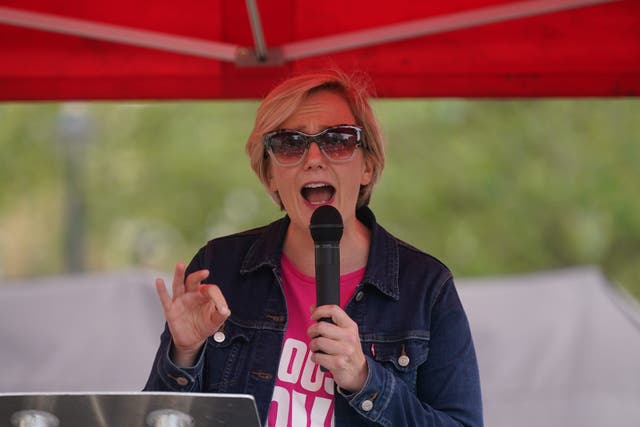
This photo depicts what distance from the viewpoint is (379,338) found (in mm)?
2928

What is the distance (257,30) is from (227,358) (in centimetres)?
108

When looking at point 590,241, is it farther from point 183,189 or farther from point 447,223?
point 183,189

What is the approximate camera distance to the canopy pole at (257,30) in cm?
336

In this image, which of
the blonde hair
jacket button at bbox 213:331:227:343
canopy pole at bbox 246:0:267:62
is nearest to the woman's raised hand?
jacket button at bbox 213:331:227:343

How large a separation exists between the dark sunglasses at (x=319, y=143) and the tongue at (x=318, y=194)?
0.26ft

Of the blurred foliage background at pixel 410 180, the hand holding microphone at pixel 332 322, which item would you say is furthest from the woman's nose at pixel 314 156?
the blurred foliage background at pixel 410 180

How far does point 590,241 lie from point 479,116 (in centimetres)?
245

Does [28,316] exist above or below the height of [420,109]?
below

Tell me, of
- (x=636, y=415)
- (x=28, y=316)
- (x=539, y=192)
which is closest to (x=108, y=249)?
(x=539, y=192)

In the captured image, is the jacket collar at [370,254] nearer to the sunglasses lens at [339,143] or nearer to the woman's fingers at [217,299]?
the sunglasses lens at [339,143]

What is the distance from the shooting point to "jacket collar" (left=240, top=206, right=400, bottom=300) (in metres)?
2.98

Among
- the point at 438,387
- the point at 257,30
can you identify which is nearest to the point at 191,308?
the point at 438,387

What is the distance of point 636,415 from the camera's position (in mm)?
4527

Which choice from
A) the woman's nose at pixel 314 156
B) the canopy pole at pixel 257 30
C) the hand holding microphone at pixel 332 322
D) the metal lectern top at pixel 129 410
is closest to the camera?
the metal lectern top at pixel 129 410
